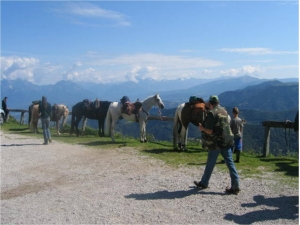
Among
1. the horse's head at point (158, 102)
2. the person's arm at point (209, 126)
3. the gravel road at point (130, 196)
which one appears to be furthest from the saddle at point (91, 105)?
the person's arm at point (209, 126)

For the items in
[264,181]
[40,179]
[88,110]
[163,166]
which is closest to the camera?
[264,181]

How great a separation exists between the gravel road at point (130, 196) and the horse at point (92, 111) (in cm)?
689

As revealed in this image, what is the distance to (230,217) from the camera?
536cm

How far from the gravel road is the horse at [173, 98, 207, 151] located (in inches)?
76.4

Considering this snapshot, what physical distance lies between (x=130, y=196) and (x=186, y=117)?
5.40 m

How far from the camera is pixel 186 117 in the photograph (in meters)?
11.4

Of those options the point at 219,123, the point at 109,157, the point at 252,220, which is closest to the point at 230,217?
the point at 252,220

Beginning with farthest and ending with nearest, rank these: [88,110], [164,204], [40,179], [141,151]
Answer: [88,110]
[141,151]
[40,179]
[164,204]

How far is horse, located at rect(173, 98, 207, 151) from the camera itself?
441 inches

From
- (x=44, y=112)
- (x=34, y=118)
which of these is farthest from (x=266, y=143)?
(x=34, y=118)

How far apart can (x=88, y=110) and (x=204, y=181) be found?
1160 centimetres

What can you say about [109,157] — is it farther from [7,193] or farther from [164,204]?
[164,204]

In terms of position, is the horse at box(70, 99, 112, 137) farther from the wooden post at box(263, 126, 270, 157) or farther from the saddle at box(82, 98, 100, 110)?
the wooden post at box(263, 126, 270, 157)

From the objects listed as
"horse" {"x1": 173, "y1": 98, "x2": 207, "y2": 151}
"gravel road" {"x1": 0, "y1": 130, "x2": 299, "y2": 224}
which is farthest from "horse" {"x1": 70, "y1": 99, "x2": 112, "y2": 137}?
"gravel road" {"x1": 0, "y1": 130, "x2": 299, "y2": 224}
